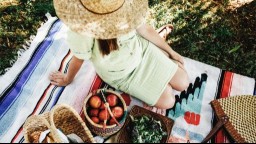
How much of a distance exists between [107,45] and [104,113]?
570 mm

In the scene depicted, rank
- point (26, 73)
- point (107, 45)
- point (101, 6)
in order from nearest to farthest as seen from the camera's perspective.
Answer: point (101, 6), point (107, 45), point (26, 73)

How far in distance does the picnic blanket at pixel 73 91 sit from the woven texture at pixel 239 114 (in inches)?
5.3

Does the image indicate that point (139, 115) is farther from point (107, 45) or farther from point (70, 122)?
point (107, 45)

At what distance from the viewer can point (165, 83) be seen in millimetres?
2900

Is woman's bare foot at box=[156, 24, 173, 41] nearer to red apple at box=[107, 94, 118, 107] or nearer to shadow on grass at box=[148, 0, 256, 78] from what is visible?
shadow on grass at box=[148, 0, 256, 78]

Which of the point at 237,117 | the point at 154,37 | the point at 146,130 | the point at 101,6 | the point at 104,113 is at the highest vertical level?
the point at 101,6

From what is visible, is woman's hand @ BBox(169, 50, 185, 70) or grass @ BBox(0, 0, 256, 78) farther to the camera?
grass @ BBox(0, 0, 256, 78)

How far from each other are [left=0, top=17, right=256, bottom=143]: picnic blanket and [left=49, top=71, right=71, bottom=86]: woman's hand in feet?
0.15

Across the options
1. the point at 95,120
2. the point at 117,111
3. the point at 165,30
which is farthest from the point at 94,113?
the point at 165,30

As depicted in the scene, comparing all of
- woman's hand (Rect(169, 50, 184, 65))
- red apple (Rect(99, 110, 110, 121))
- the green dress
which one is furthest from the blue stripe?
woman's hand (Rect(169, 50, 184, 65))

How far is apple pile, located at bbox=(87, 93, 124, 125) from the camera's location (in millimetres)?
2709

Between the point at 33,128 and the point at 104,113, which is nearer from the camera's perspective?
the point at 33,128

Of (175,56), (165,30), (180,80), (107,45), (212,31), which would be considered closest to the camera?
(107,45)

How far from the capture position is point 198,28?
12.5 feet
